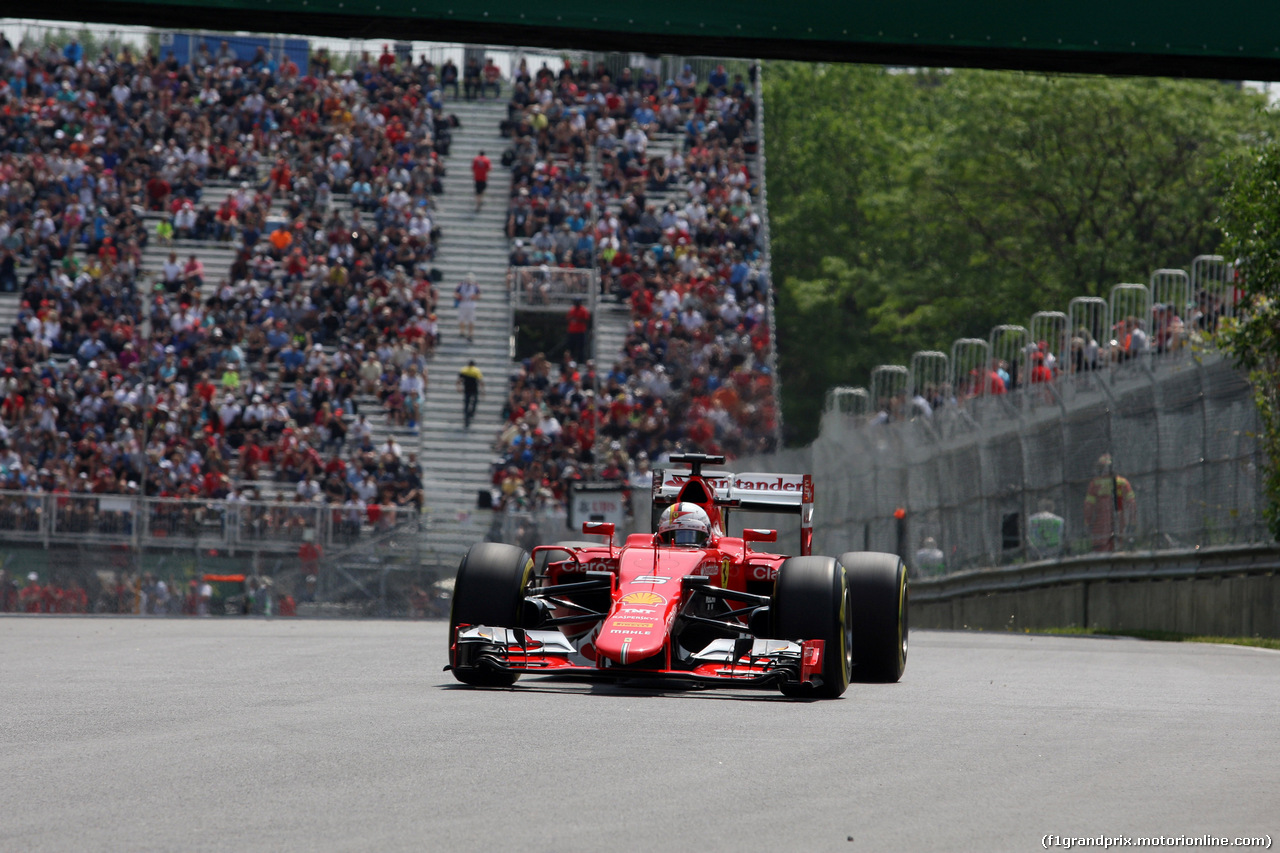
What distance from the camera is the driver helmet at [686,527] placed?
427 inches

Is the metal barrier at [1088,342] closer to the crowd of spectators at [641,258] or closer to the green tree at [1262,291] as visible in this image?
the green tree at [1262,291]

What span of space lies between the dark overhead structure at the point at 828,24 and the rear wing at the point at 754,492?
9.63 feet

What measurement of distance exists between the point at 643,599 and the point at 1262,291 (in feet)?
30.1

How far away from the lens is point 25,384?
32312 millimetres

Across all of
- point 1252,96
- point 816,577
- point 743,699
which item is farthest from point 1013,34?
point 1252,96

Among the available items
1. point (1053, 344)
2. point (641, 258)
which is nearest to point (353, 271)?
point (641, 258)

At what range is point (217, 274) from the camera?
36.2 metres

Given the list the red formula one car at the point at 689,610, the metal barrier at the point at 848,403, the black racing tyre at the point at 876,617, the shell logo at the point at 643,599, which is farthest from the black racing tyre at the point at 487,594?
the metal barrier at the point at 848,403

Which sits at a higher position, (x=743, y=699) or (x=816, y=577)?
(x=816, y=577)

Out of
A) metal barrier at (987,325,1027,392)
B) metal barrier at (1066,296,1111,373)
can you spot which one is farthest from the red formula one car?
metal barrier at (987,325,1027,392)

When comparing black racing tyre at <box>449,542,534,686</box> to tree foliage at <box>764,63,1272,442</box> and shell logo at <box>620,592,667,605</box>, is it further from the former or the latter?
tree foliage at <box>764,63,1272,442</box>

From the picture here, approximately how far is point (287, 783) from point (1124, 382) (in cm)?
1413

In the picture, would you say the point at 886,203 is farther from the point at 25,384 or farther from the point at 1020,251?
the point at 25,384

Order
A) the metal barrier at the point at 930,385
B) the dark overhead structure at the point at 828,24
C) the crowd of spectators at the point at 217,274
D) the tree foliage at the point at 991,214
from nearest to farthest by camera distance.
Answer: the dark overhead structure at the point at 828,24 < the metal barrier at the point at 930,385 < the crowd of spectators at the point at 217,274 < the tree foliage at the point at 991,214
